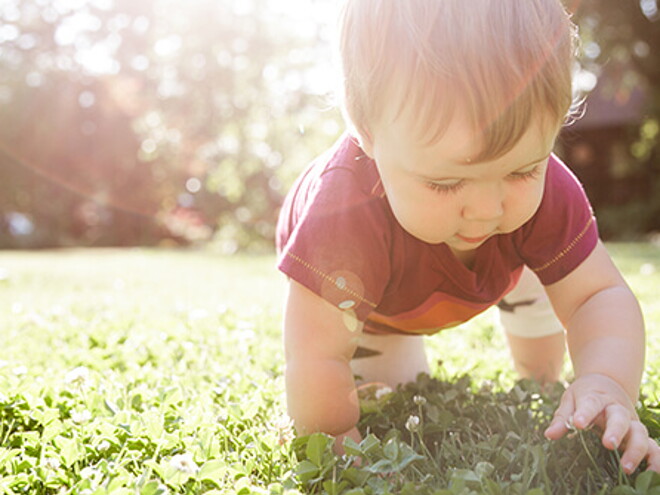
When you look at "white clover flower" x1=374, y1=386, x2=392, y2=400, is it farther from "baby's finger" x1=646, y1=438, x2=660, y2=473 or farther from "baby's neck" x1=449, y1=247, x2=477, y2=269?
"baby's finger" x1=646, y1=438, x2=660, y2=473

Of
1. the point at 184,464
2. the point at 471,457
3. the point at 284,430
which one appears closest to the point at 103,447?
the point at 184,464

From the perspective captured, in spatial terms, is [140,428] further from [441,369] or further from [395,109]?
[441,369]

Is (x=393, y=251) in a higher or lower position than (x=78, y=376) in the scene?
higher

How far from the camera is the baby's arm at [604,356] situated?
167cm

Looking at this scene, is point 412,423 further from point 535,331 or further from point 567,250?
point 535,331

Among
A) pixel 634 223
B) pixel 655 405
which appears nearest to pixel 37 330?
pixel 655 405

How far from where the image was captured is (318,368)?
1.97m

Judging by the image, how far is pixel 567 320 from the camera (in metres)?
2.21

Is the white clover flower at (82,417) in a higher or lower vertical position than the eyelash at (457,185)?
lower

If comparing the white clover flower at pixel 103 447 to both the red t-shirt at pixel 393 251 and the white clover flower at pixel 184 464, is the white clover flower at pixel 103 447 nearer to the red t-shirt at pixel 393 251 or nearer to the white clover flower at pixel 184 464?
the white clover flower at pixel 184 464

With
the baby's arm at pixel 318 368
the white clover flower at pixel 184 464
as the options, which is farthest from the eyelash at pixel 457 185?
the white clover flower at pixel 184 464

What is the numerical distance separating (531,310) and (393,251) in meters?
0.95

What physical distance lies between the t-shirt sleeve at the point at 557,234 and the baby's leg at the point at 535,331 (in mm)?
622

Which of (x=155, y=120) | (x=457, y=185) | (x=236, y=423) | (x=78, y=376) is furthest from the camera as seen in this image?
(x=155, y=120)
